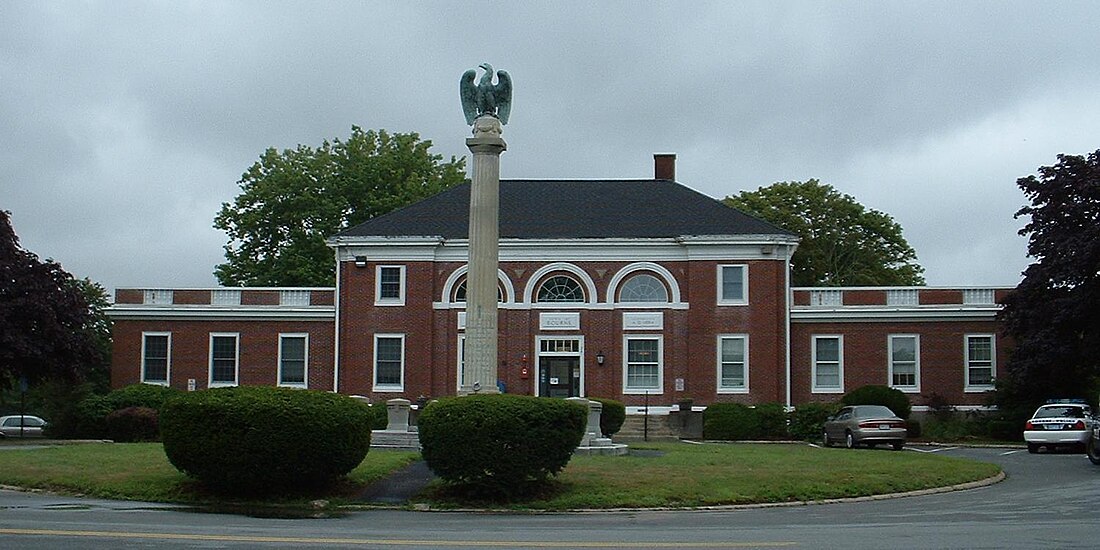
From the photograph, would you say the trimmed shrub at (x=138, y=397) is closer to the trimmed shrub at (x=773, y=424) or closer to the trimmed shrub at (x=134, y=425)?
the trimmed shrub at (x=134, y=425)

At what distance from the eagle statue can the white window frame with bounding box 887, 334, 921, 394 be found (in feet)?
77.1

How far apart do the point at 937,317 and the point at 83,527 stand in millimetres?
38865

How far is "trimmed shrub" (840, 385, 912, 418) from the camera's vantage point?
4653cm

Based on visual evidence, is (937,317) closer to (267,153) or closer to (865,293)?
(865,293)

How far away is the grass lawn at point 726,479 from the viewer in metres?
22.2

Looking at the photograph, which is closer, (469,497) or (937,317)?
(469,497)

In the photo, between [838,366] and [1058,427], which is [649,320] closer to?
[838,366]

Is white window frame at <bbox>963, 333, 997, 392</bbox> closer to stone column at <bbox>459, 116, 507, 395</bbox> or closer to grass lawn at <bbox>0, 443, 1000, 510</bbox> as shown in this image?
grass lawn at <bbox>0, 443, 1000, 510</bbox>

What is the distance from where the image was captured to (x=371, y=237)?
1993 inches

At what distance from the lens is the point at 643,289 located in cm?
5069

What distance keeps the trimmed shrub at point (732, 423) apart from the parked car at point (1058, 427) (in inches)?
430

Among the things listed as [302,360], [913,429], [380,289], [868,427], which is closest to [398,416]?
[868,427]

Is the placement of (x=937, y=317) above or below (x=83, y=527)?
above

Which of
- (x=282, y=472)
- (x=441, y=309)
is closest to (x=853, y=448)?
(x=441, y=309)
